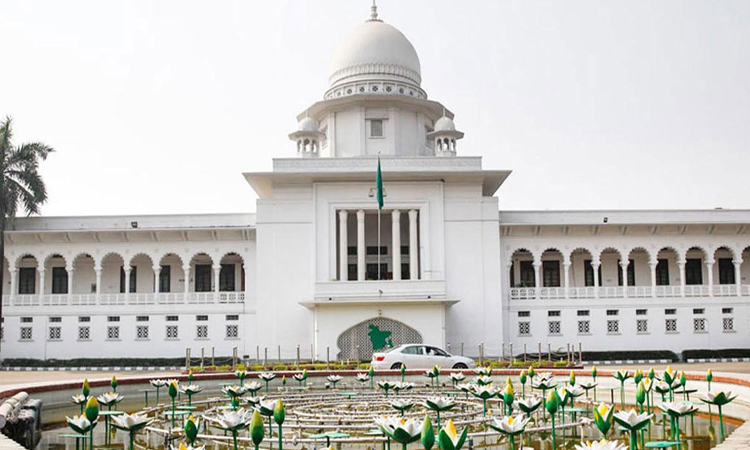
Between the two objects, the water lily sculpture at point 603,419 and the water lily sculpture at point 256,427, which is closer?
the water lily sculpture at point 256,427

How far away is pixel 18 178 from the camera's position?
36.2 metres

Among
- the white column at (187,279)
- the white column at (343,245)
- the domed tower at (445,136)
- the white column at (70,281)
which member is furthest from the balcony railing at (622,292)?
the white column at (70,281)

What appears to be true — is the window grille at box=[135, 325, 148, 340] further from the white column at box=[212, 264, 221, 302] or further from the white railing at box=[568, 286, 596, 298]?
the white railing at box=[568, 286, 596, 298]

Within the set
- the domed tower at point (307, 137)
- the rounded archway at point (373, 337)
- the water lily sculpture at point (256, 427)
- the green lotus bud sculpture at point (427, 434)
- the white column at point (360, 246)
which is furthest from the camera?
the domed tower at point (307, 137)

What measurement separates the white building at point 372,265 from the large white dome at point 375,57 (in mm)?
126

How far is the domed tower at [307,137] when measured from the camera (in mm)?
39562

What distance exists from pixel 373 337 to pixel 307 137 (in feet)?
35.0

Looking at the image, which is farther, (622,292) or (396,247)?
(622,292)

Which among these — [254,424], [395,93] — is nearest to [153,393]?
[254,424]

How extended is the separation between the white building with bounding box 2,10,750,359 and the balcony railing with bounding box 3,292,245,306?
0.09 meters

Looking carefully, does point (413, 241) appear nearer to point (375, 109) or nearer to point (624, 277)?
point (375, 109)

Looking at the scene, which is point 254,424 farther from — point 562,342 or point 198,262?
point 198,262

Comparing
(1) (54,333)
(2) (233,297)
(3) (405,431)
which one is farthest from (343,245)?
(3) (405,431)

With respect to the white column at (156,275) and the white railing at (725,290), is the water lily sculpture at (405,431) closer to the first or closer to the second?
the white column at (156,275)
